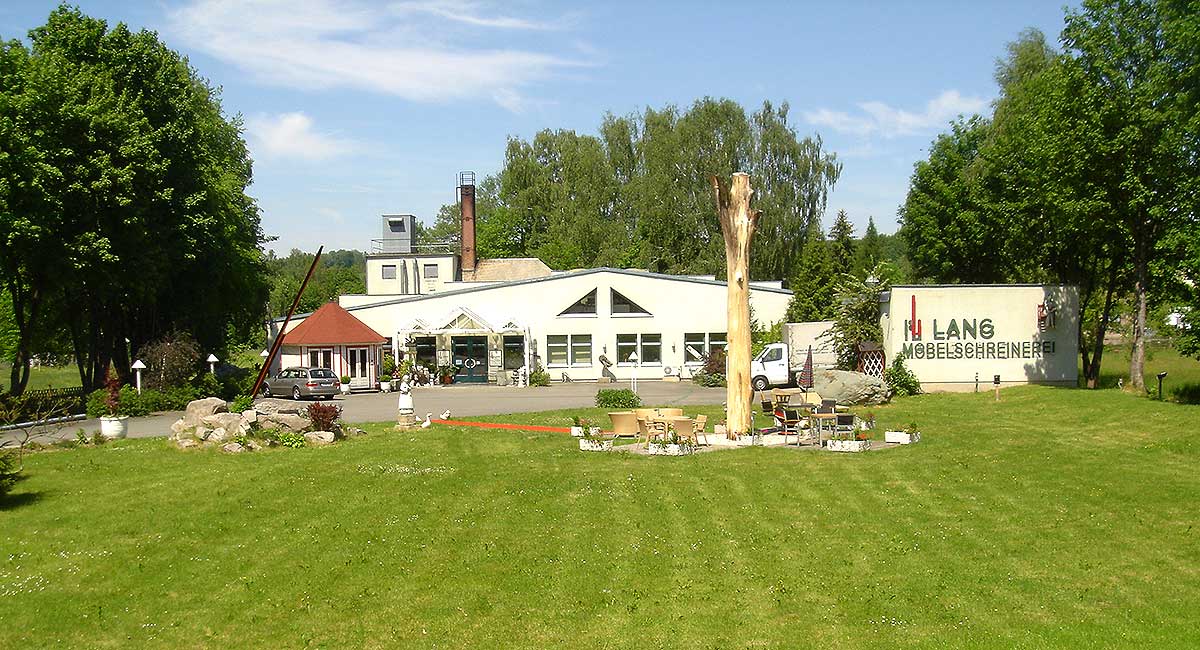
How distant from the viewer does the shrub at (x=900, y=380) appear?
29250 mm

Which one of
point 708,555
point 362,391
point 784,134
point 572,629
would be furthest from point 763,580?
point 784,134

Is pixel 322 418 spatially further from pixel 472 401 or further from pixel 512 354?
pixel 512 354

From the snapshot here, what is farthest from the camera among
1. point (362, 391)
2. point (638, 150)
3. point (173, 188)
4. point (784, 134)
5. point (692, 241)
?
point (638, 150)

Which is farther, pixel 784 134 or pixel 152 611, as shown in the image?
pixel 784 134

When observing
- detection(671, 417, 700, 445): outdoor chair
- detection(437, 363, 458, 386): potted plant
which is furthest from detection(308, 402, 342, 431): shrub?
detection(437, 363, 458, 386): potted plant

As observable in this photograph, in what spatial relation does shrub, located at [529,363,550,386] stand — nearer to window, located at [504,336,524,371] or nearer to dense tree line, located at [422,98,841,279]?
window, located at [504,336,524,371]

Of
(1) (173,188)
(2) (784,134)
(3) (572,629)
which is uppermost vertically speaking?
(2) (784,134)

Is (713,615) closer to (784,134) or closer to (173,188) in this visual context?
(173,188)

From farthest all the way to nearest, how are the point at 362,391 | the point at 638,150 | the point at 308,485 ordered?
the point at 638,150 < the point at 362,391 < the point at 308,485

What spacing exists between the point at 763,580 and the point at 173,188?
26.9 m

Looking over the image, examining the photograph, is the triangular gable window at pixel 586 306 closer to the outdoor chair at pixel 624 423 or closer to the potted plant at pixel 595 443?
the outdoor chair at pixel 624 423

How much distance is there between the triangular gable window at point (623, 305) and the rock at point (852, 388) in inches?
721

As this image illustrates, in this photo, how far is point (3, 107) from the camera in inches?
1019

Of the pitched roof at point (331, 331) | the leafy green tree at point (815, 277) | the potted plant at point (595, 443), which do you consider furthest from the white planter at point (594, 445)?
the leafy green tree at point (815, 277)
